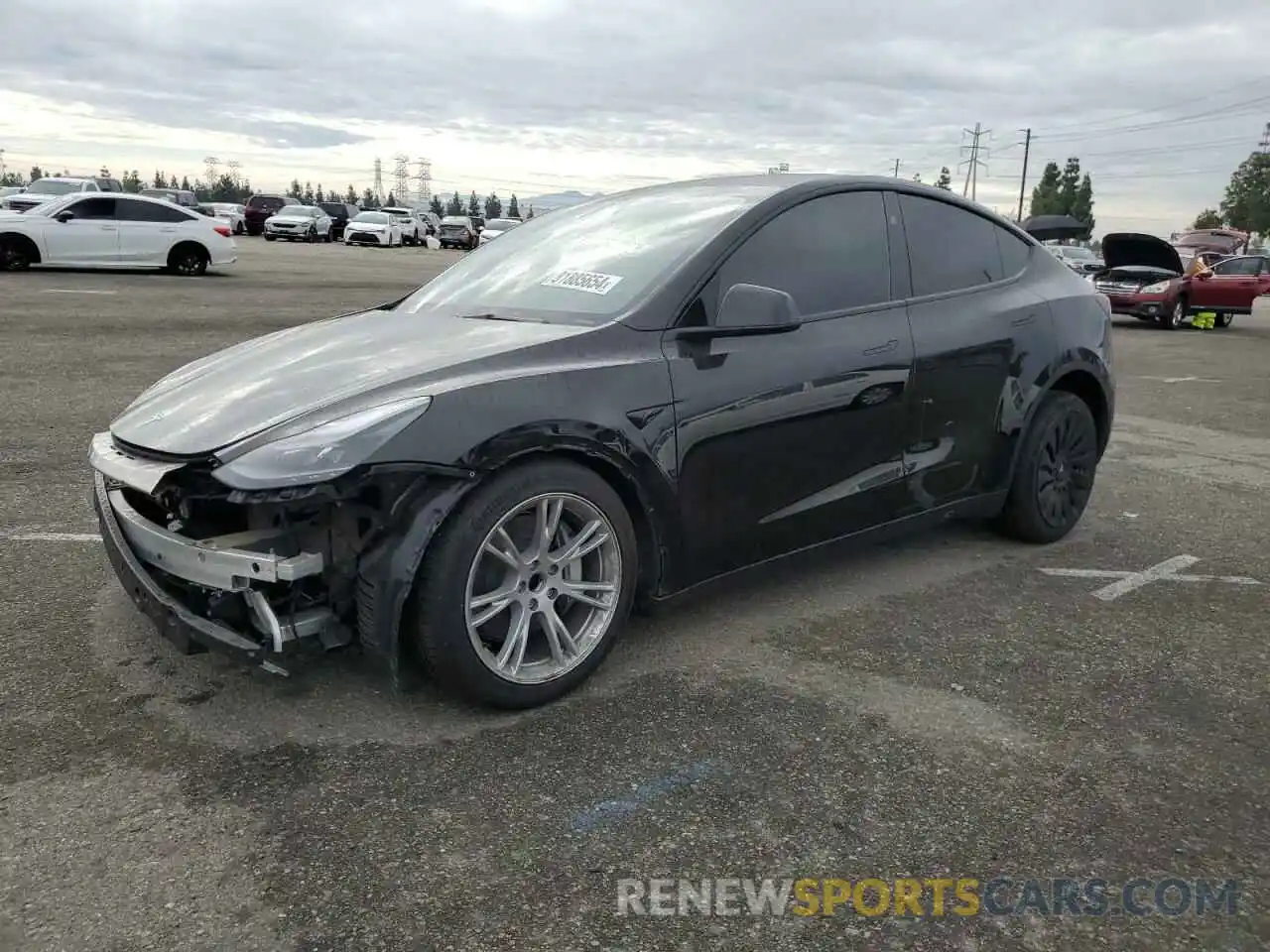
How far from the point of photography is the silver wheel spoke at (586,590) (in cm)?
318

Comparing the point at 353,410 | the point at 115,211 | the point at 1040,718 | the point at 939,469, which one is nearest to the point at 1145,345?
the point at 939,469

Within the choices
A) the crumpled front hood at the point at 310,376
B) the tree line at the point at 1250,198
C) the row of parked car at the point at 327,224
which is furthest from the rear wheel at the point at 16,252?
the tree line at the point at 1250,198

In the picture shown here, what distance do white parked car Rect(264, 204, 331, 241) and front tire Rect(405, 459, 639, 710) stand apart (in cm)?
4198

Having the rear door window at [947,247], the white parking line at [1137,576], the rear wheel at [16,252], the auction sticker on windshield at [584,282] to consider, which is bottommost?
→ the white parking line at [1137,576]

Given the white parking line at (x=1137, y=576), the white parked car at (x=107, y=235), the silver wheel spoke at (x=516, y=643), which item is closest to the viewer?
the silver wheel spoke at (x=516, y=643)

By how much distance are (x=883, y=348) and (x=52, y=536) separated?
3.62m

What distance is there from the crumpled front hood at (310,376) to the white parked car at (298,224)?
1616 inches

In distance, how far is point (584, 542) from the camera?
3174 mm

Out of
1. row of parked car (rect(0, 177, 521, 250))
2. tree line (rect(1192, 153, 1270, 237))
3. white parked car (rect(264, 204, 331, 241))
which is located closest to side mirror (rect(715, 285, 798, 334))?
row of parked car (rect(0, 177, 521, 250))

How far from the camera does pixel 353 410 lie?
284 cm

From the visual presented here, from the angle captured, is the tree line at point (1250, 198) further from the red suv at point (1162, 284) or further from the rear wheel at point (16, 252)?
the rear wheel at point (16, 252)

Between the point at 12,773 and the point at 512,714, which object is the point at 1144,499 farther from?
the point at 12,773

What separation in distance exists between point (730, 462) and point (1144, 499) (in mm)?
3503

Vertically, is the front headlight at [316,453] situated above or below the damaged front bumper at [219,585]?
above
